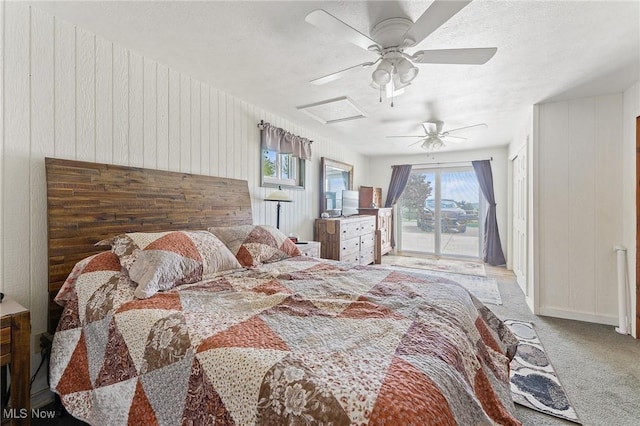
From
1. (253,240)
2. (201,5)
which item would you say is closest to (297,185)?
(253,240)

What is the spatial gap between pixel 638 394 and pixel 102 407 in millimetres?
3070

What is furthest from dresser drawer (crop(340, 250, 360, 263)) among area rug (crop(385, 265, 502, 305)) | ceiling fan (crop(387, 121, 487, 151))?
ceiling fan (crop(387, 121, 487, 151))

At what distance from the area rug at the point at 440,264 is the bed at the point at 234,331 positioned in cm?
370

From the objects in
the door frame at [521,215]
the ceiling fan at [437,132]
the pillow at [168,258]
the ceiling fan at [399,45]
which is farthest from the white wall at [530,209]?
the pillow at [168,258]

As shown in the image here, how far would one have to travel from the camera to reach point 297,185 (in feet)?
13.5

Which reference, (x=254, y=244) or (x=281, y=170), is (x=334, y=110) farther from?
(x=254, y=244)

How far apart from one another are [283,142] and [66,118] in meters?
2.24

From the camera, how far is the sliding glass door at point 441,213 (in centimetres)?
620

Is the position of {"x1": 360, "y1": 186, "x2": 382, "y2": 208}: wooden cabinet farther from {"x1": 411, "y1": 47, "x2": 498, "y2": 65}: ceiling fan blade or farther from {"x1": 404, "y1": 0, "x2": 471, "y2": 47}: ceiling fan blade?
{"x1": 404, "y1": 0, "x2": 471, "y2": 47}: ceiling fan blade

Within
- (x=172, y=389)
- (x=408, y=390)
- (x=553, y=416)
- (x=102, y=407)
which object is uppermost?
(x=408, y=390)

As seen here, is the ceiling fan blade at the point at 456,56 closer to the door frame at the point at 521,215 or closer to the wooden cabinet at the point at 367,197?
the door frame at the point at 521,215

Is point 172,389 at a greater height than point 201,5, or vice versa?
point 201,5

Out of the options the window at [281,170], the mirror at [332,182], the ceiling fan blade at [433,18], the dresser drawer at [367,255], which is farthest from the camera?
the dresser drawer at [367,255]

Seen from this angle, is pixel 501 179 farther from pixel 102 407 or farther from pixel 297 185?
pixel 102 407
